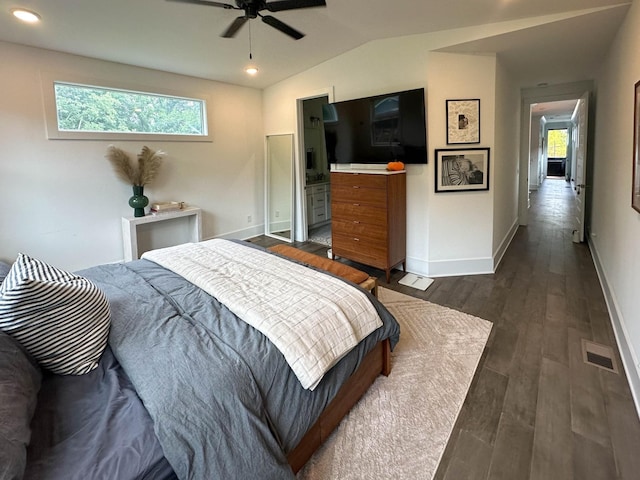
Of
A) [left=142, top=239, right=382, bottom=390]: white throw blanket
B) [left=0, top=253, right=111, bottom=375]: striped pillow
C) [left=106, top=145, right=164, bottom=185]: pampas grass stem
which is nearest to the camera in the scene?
[left=0, top=253, right=111, bottom=375]: striped pillow

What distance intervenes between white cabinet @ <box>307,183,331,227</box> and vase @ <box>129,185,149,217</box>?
2637 millimetres

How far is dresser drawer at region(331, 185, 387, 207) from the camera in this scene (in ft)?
12.2

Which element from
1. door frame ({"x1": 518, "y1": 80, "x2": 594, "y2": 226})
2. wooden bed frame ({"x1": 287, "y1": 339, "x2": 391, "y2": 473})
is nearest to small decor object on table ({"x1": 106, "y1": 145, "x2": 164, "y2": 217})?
wooden bed frame ({"x1": 287, "y1": 339, "x2": 391, "y2": 473})

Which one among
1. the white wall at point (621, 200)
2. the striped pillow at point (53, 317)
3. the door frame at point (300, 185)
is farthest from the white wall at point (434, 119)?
the striped pillow at point (53, 317)

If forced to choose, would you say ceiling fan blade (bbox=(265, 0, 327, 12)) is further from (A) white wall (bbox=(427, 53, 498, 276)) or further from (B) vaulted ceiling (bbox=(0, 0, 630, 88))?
(A) white wall (bbox=(427, 53, 498, 276))

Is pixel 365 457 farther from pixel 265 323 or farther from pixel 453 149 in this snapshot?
pixel 453 149

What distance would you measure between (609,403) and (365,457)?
4.83ft

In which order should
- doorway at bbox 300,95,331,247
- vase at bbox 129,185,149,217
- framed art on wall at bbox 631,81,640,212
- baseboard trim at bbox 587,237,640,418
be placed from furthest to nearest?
doorway at bbox 300,95,331,247 → vase at bbox 129,185,149,217 → framed art on wall at bbox 631,81,640,212 → baseboard trim at bbox 587,237,640,418

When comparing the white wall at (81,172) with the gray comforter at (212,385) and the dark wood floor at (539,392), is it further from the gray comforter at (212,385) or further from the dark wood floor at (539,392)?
the dark wood floor at (539,392)

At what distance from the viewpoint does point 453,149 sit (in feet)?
12.3

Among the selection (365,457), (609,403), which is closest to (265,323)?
(365,457)

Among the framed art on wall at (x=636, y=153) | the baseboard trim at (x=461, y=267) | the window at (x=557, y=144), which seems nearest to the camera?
the framed art on wall at (x=636, y=153)

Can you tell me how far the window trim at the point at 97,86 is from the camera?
3.59m

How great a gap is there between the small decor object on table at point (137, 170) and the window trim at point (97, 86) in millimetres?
176
